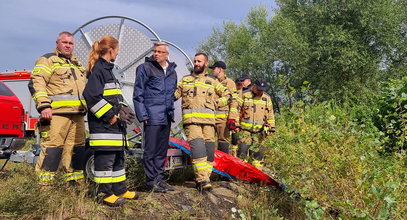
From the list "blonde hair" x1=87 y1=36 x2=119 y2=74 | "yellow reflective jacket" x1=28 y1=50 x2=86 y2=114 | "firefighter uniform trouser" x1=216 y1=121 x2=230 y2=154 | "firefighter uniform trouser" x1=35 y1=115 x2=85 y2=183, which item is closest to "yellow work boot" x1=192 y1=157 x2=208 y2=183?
"firefighter uniform trouser" x1=35 y1=115 x2=85 y2=183

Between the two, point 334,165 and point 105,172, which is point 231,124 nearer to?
point 334,165

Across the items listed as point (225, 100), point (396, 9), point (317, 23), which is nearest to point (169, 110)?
point (225, 100)

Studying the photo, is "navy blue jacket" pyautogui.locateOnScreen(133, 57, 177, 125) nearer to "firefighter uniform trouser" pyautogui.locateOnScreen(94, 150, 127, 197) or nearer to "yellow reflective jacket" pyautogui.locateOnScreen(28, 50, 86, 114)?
"yellow reflective jacket" pyautogui.locateOnScreen(28, 50, 86, 114)

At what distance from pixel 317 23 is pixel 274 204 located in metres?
23.1

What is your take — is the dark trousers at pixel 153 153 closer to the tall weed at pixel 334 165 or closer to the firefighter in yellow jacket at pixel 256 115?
the tall weed at pixel 334 165

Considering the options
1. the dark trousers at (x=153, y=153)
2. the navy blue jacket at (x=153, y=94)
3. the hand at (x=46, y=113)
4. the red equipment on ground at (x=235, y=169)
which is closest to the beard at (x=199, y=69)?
the navy blue jacket at (x=153, y=94)

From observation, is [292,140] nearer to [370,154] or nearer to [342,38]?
[370,154]

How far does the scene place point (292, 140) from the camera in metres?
4.77

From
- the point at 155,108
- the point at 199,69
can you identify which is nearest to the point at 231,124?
the point at 199,69

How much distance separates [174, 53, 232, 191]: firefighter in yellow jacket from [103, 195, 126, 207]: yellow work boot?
1283 mm

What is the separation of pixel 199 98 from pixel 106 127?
158cm

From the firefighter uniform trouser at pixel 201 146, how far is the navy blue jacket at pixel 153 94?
386 mm

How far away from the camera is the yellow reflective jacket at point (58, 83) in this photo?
443cm

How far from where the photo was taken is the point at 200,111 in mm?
5332
